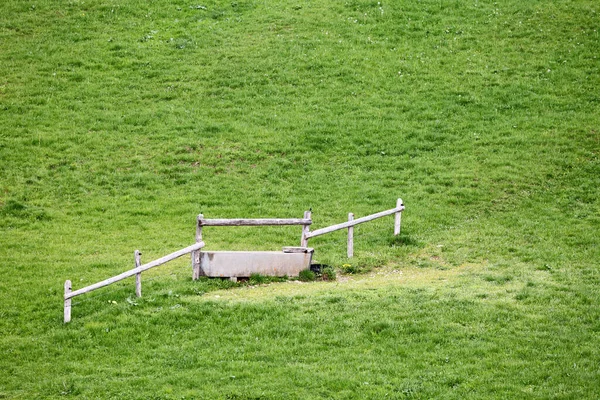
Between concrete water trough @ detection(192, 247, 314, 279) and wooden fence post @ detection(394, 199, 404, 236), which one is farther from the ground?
wooden fence post @ detection(394, 199, 404, 236)

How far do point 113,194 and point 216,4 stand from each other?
18738 millimetres

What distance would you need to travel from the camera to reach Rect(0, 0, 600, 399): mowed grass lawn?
1543cm

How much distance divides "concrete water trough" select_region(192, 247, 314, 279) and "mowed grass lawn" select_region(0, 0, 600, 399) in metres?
0.54

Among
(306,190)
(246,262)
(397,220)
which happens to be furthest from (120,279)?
(306,190)

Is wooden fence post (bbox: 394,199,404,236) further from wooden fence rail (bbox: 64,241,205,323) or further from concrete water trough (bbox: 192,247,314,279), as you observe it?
wooden fence rail (bbox: 64,241,205,323)

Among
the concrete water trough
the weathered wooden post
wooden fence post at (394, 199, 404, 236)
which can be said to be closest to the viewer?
the weathered wooden post

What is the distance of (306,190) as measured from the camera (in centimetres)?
2784

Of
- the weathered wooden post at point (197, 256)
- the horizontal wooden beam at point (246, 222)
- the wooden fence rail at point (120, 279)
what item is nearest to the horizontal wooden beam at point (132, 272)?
the wooden fence rail at point (120, 279)

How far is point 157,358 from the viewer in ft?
51.8

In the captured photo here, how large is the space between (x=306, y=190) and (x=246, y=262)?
836 centimetres

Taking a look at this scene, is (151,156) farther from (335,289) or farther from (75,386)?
(75,386)

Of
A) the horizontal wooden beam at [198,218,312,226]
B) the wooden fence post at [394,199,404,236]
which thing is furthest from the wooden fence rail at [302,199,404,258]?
the horizontal wooden beam at [198,218,312,226]

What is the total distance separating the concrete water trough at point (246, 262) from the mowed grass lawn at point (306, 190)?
1.78 ft

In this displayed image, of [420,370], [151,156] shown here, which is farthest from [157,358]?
[151,156]
